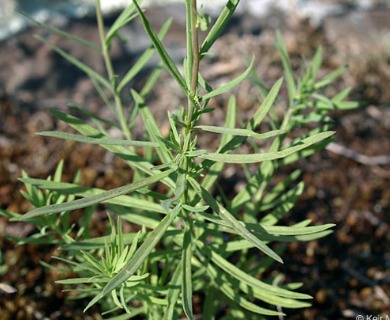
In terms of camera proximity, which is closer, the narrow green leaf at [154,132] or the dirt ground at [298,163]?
the narrow green leaf at [154,132]

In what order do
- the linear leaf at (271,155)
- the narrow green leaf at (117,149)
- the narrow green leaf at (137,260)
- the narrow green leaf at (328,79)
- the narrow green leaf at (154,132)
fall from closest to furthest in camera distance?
the narrow green leaf at (137,260) < the linear leaf at (271,155) < the narrow green leaf at (154,132) < the narrow green leaf at (117,149) < the narrow green leaf at (328,79)

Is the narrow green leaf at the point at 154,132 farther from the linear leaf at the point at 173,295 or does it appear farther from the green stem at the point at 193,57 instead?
the linear leaf at the point at 173,295

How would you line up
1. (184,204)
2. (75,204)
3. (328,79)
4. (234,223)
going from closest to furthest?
(75,204) → (234,223) → (184,204) → (328,79)

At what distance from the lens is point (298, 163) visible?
9.43ft

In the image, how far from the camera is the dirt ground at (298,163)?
216cm

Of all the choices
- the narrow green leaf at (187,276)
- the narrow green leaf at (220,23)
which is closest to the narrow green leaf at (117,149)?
the narrow green leaf at (187,276)

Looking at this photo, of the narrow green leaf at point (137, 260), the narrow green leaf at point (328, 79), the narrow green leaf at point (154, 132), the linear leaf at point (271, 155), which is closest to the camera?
the narrow green leaf at point (137, 260)

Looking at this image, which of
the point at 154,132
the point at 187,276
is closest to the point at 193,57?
the point at 154,132

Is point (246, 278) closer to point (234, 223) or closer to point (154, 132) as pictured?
point (234, 223)

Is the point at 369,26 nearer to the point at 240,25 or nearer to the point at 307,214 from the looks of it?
the point at 240,25

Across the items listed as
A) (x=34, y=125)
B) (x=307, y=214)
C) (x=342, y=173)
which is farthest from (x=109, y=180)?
(x=342, y=173)

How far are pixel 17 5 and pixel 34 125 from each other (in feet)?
4.03

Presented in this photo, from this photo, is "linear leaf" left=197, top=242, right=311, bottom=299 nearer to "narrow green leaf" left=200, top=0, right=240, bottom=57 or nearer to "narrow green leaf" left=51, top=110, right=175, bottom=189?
"narrow green leaf" left=51, top=110, right=175, bottom=189

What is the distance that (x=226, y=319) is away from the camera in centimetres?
174
